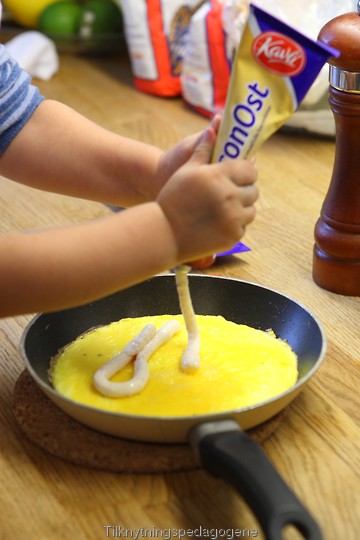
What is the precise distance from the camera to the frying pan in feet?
1.84

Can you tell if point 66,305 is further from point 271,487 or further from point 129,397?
point 271,487

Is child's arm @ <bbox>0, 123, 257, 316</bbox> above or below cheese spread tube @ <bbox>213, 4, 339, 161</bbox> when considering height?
below

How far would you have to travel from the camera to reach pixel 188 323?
29.7 inches

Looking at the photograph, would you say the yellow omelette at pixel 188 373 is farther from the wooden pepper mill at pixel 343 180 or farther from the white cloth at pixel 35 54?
the white cloth at pixel 35 54

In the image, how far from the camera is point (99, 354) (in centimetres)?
78

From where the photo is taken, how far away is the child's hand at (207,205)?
640 millimetres

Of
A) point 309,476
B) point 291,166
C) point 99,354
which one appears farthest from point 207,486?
point 291,166

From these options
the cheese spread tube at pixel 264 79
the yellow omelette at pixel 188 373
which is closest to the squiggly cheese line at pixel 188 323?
the yellow omelette at pixel 188 373

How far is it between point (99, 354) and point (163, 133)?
0.72 m

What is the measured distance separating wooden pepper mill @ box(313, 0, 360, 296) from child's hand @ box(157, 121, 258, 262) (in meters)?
0.25

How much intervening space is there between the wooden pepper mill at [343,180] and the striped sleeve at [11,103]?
0.31 m

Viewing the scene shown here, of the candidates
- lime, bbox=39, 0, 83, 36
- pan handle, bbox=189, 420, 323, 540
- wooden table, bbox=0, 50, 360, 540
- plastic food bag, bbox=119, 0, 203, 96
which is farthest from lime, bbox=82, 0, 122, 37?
pan handle, bbox=189, 420, 323, 540

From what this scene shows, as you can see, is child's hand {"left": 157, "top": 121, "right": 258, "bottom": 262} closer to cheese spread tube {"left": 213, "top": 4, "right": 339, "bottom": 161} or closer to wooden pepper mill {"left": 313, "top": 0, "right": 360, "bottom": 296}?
cheese spread tube {"left": 213, "top": 4, "right": 339, "bottom": 161}

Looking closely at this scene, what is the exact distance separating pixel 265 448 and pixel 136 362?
0.13m
